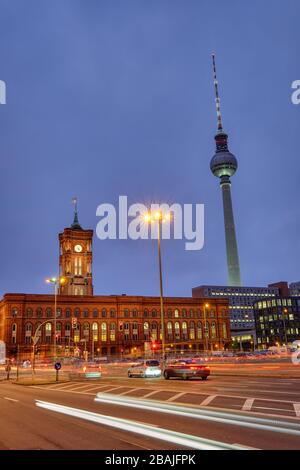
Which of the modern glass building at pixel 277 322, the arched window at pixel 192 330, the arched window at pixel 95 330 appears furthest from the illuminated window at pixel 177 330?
the modern glass building at pixel 277 322

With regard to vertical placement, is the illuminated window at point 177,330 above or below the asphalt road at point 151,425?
above

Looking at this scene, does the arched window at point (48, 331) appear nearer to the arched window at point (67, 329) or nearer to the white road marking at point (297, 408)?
the arched window at point (67, 329)

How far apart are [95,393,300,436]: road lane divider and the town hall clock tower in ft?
463

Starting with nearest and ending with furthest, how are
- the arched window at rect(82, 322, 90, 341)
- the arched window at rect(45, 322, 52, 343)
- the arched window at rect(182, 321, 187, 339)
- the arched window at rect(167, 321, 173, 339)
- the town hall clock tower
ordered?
the arched window at rect(45, 322, 52, 343), the arched window at rect(82, 322, 90, 341), the arched window at rect(167, 321, 173, 339), the arched window at rect(182, 321, 187, 339), the town hall clock tower

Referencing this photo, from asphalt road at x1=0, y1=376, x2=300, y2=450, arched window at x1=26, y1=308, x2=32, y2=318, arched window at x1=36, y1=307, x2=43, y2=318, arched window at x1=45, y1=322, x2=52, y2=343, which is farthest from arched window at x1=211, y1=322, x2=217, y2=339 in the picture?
asphalt road at x1=0, y1=376, x2=300, y2=450

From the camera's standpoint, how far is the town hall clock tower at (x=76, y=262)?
156m

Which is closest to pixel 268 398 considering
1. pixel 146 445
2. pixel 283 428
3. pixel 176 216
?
pixel 283 428

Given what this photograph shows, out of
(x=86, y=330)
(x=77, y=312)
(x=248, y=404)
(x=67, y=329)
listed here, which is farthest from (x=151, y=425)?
(x=77, y=312)

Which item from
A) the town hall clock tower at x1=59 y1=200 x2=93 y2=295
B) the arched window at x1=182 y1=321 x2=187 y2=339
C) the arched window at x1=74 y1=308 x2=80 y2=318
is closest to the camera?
the arched window at x1=74 y1=308 x2=80 y2=318

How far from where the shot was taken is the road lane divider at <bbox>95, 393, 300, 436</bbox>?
35.8ft

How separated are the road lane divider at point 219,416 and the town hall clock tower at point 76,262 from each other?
141 m

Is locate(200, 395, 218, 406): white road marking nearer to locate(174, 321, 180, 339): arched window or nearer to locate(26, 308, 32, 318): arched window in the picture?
locate(26, 308, 32, 318): arched window

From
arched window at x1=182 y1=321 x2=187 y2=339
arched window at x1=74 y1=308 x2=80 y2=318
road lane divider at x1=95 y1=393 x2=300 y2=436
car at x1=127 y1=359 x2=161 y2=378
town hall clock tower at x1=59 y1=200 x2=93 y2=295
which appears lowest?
car at x1=127 y1=359 x2=161 y2=378
